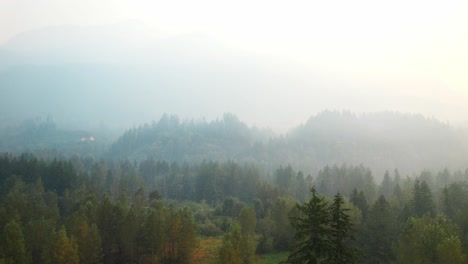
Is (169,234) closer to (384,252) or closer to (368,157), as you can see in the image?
(384,252)

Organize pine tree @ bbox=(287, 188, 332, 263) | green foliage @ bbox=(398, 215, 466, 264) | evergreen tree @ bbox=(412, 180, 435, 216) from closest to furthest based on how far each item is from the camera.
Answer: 1. pine tree @ bbox=(287, 188, 332, 263)
2. green foliage @ bbox=(398, 215, 466, 264)
3. evergreen tree @ bbox=(412, 180, 435, 216)

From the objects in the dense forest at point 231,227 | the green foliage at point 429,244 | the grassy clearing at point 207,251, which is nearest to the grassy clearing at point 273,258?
the dense forest at point 231,227

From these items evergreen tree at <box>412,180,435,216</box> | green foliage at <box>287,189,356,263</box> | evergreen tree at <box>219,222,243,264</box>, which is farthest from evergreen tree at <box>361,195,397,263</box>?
green foliage at <box>287,189,356,263</box>

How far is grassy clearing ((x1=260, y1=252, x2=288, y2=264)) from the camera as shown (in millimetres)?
64363

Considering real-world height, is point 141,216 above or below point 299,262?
below

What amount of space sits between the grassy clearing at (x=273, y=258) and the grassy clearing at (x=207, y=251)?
8.55m

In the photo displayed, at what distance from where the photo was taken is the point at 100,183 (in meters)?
124

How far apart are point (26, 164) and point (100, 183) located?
23.1 m

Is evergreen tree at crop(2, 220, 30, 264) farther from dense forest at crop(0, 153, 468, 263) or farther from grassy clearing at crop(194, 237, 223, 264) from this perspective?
grassy clearing at crop(194, 237, 223, 264)

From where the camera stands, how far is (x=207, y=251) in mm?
68625

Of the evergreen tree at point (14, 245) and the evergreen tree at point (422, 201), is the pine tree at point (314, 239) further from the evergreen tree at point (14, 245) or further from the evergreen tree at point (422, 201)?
the evergreen tree at point (422, 201)

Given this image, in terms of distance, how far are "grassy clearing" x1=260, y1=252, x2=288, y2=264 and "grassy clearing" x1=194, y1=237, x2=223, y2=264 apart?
8.55m

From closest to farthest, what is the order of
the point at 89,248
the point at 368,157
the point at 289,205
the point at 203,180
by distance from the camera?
the point at 89,248
the point at 289,205
the point at 203,180
the point at 368,157

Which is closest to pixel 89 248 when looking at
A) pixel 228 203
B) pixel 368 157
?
pixel 228 203
